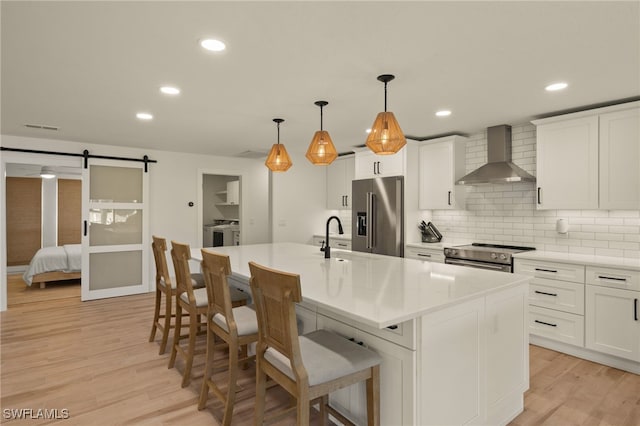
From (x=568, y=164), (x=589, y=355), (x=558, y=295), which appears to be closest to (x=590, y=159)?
(x=568, y=164)

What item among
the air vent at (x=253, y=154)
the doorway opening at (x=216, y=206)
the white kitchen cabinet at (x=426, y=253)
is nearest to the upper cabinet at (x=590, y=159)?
the white kitchen cabinet at (x=426, y=253)

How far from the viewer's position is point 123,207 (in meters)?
5.50

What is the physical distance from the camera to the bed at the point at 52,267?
5840 millimetres

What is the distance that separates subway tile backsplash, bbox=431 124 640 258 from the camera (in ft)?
11.4

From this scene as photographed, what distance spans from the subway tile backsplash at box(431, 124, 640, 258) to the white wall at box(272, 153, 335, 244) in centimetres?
230

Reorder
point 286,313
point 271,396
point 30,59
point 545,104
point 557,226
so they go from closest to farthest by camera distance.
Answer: point 286,313 → point 30,59 → point 271,396 → point 545,104 → point 557,226

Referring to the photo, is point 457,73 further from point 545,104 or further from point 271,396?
point 271,396

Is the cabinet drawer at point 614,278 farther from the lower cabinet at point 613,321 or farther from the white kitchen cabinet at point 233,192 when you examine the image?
the white kitchen cabinet at point 233,192

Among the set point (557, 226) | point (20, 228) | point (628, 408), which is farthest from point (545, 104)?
point (20, 228)

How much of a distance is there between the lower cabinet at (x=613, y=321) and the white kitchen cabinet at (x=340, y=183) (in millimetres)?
3585

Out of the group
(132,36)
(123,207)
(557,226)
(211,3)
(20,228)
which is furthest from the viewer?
(20,228)

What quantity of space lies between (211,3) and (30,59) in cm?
151

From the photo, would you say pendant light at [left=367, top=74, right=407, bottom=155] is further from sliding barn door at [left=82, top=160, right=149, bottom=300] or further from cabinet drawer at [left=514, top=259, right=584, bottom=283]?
sliding barn door at [left=82, top=160, right=149, bottom=300]

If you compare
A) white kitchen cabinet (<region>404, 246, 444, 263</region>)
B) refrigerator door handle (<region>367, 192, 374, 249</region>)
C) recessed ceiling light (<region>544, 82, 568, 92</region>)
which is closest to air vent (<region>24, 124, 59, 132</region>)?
refrigerator door handle (<region>367, 192, 374, 249</region>)
